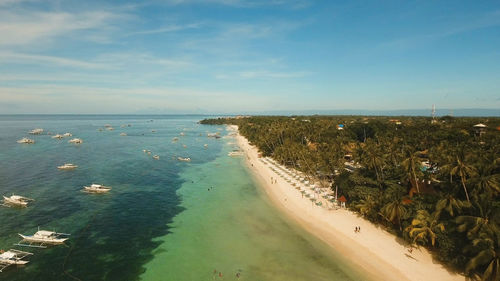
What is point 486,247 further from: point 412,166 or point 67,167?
point 67,167

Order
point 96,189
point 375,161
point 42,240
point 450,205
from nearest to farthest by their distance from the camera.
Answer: point 450,205 < point 42,240 < point 375,161 < point 96,189

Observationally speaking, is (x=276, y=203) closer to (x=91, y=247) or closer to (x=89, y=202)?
(x=91, y=247)

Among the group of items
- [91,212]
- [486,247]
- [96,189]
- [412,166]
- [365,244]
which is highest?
[412,166]

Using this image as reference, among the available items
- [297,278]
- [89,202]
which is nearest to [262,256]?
[297,278]

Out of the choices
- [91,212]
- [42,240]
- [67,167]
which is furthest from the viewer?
[67,167]

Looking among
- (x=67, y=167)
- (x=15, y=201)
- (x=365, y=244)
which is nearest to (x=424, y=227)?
(x=365, y=244)

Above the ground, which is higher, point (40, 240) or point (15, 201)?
point (15, 201)

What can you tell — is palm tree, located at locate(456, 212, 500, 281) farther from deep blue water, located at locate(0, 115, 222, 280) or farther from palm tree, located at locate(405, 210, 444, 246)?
deep blue water, located at locate(0, 115, 222, 280)
